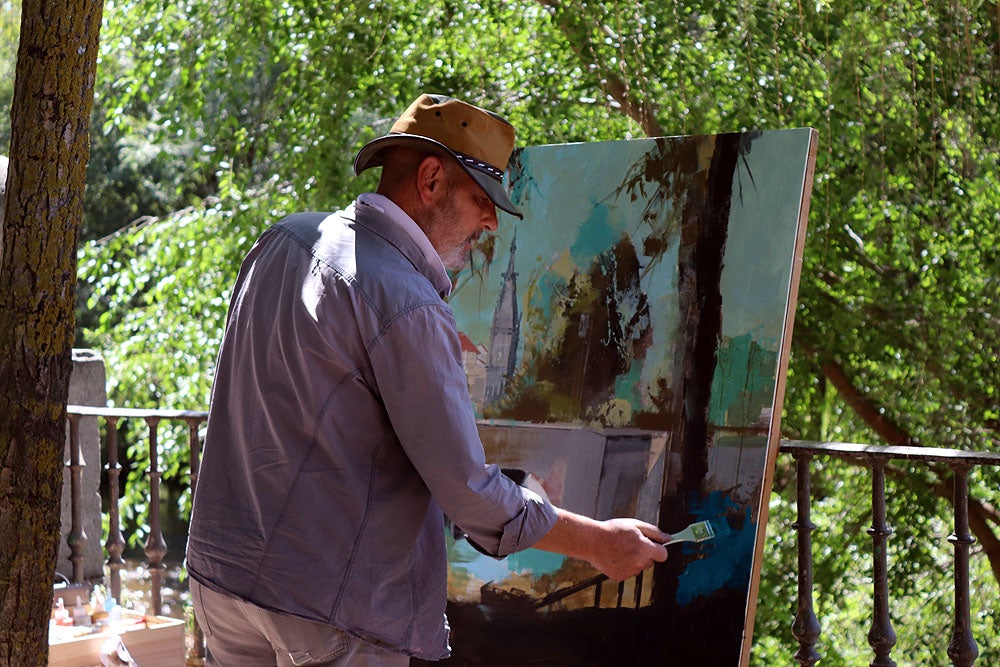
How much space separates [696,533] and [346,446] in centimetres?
84

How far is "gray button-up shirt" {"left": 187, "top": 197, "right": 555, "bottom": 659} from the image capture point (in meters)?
1.43

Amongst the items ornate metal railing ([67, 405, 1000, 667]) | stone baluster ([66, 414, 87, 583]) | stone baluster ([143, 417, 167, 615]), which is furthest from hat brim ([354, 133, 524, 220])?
stone baluster ([66, 414, 87, 583])

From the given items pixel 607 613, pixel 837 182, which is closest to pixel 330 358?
pixel 607 613

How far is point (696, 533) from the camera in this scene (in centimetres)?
203

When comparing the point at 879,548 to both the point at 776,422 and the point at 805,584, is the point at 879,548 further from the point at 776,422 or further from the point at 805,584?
the point at 776,422

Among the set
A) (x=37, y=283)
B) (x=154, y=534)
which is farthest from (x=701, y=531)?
(x=154, y=534)

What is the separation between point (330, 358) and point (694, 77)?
334 cm

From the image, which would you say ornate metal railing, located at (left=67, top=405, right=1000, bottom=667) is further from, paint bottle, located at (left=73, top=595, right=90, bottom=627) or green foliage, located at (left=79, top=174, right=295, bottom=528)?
green foliage, located at (left=79, top=174, right=295, bottom=528)

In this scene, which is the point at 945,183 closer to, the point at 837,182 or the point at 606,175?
the point at 837,182

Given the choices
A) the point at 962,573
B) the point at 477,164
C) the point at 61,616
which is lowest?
the point at 61,616

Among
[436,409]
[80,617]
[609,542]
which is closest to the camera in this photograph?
[436,409]

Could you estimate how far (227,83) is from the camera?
16.7 feet

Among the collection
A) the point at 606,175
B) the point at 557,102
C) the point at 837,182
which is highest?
the point at 557,102

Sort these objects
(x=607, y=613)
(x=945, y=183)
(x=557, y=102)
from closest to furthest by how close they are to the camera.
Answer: (x=607, y=613) < (x=945, y=183) < (x=557, y=102)
